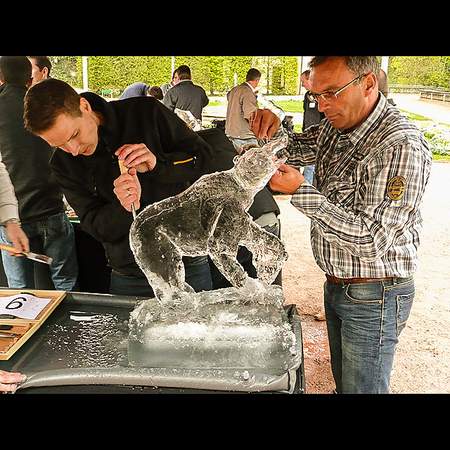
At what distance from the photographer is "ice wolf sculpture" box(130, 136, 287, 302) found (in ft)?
4.35

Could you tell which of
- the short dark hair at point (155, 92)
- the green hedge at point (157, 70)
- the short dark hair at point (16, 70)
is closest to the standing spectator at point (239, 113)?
the short dark hair at point (155, 92)

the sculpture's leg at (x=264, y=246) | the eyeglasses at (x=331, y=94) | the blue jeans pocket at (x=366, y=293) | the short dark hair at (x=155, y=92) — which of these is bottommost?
the blue jeans pocket at (x=366, y=293)

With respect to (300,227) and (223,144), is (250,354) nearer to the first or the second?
(223,144)

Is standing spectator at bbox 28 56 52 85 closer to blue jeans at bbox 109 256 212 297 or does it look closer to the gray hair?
blue jeans at bbox 109 256 212 297

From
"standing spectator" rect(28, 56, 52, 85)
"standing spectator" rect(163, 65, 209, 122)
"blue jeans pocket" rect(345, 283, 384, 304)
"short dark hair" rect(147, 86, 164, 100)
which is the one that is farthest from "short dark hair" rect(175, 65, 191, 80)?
"blue jeans pocket" rect(345, 283, 384, 304)

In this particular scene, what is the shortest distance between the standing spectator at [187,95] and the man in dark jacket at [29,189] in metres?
2.14

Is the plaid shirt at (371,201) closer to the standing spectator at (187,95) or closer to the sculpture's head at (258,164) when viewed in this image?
the sculpture's head at (258,164)

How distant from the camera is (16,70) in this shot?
2.14 meters

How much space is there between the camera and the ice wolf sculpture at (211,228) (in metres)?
1.33

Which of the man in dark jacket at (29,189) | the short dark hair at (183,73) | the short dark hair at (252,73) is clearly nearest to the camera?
the short dark hair at (252,73)

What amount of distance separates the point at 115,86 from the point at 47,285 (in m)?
1.06

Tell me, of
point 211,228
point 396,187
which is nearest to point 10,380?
point 211,228

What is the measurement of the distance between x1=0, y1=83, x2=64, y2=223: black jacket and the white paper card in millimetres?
775

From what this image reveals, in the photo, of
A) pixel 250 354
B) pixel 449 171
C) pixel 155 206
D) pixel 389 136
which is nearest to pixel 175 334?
pixel 250 354
